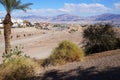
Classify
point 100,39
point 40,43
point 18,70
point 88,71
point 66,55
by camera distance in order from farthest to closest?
point 40,43, point 100,39, point 66,55, point 18,70, point 88,71

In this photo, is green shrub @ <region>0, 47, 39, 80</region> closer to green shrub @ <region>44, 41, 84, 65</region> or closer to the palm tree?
green shrub @ <region>44, 41, 84, 65</region>

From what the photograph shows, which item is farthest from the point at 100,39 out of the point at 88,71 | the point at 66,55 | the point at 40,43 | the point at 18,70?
the point at 40,43

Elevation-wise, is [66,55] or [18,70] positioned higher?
[66,55]

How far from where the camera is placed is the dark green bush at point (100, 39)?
2127cm

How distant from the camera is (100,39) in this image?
22.1 metres

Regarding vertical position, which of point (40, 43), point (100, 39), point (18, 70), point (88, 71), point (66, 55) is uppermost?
point (100, 39)

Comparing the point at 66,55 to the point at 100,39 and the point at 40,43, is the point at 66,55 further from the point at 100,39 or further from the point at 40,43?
the point at 40,43

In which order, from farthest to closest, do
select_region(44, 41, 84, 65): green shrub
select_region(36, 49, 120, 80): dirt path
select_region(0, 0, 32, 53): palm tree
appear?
1. select_region(0, 0, 32, 53): palm tree
2. select_region(44, 41, 84, 65): green shrub
3. select_region(36, 49, 120, 80): dirt path

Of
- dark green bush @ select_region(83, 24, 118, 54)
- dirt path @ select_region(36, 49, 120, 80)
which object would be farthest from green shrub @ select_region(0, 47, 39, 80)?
dark green bush @ select_region(83, 24, 118, 54)

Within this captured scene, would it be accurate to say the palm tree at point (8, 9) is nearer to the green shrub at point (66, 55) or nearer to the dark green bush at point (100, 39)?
the dark green bush at point (100, 39)

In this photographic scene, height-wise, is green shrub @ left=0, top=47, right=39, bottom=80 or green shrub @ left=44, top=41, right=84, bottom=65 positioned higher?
green shrub @ left=44, top=41, right=84, bottom=65

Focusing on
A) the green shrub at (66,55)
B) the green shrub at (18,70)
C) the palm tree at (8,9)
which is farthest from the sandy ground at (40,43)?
the green shrub at (18,70)

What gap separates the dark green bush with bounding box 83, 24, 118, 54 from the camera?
21.3m

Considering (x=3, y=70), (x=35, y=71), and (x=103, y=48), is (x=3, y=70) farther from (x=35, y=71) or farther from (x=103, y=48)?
(x=103, y=48)
